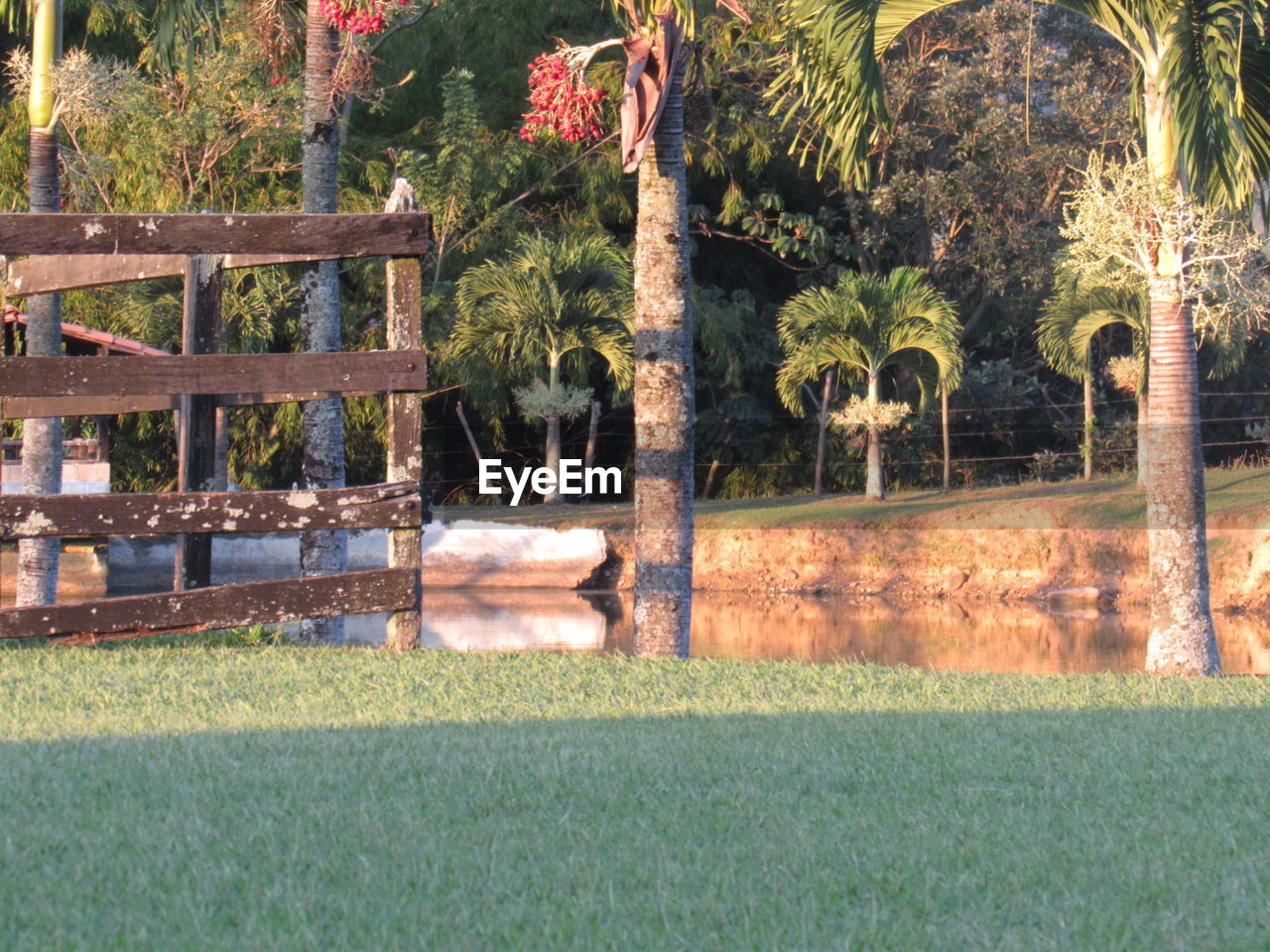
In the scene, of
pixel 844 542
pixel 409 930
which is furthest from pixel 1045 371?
pixel 409 930

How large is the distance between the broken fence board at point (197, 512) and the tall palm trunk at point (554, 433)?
54.2ft

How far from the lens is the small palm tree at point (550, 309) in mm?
23625

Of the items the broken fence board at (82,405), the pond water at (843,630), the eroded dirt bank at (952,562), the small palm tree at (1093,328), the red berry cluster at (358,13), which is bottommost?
the pond water at (843,630)

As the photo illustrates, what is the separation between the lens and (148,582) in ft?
69.4

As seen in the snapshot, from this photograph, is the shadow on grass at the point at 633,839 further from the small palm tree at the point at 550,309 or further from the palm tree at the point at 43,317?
the small palm tree at the point at 550,309

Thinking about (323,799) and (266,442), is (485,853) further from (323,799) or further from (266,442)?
(266,442)

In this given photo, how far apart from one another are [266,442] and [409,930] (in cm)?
2159

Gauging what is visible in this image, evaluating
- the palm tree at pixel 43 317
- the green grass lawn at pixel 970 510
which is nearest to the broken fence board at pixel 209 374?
the palm tree at pixel 43 317

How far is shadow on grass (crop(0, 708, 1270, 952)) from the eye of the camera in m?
3.49

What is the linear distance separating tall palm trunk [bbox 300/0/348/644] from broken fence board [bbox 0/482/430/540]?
3.70 meters

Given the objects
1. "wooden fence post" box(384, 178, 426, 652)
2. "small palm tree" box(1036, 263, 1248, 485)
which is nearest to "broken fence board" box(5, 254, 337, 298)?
"wooden fence post" box(384, 178, 426, 652)

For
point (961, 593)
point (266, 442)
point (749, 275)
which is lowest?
point (961, 593)

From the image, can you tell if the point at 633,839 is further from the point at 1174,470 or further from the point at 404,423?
the point at 1174,470

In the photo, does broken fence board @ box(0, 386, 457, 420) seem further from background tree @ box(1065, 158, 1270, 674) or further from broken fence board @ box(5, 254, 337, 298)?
background tree @ box(1065, 158, 1270, 674)
